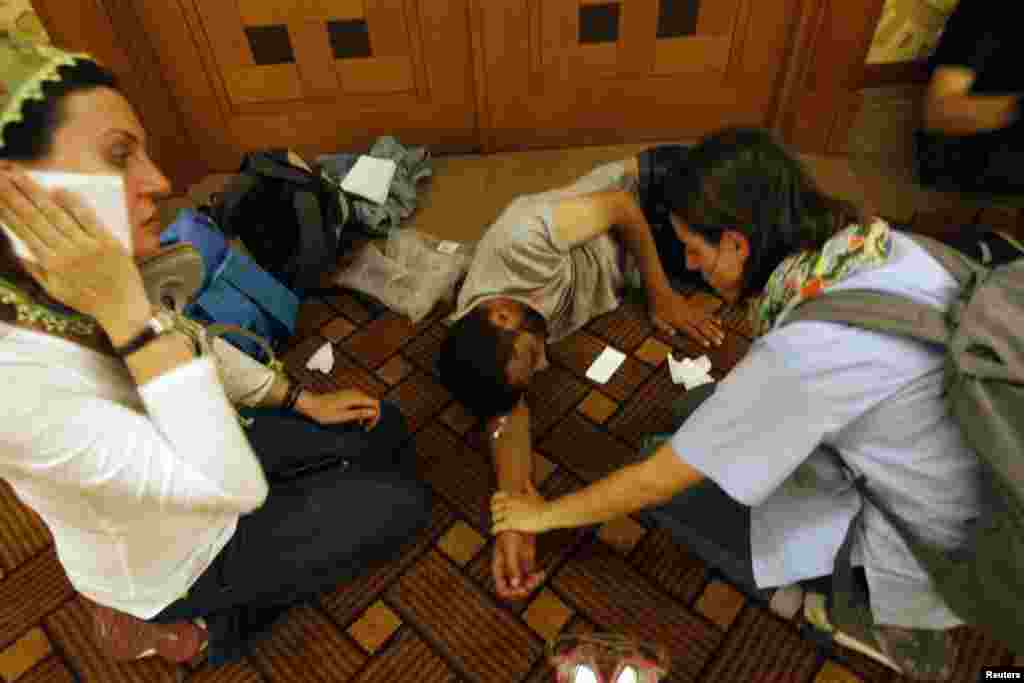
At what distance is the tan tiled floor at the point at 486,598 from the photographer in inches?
52.5

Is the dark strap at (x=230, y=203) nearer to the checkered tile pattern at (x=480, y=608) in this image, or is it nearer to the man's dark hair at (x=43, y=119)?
the checkered tile pattern at (x=480, y=608)

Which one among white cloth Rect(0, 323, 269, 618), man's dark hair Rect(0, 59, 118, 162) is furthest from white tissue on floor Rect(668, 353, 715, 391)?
man's dark hair Rect(0, 59, 118, 162)

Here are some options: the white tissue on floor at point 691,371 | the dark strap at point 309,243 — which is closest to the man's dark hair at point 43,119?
the dark strap at point 309,243

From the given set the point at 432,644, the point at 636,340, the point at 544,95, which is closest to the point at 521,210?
the point at 636,340

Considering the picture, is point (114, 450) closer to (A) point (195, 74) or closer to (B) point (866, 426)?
(B) point (866, 426)

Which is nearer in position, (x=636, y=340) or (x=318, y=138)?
(x=636, y=340)

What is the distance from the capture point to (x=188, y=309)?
5.74 ft

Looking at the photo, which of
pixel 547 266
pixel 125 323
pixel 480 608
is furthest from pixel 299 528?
pixel 547 266

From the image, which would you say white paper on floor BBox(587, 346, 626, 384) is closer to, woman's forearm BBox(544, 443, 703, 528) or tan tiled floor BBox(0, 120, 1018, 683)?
tan tiled floor BBox(0, 120, 1018, 683)

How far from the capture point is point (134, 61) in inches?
82.0

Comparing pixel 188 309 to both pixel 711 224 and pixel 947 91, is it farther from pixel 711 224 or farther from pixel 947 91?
pixel 947 91

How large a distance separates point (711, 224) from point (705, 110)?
1.51 metres

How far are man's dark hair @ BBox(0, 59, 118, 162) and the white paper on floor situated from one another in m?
1.30

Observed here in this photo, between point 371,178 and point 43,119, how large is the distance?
149 centimetres
